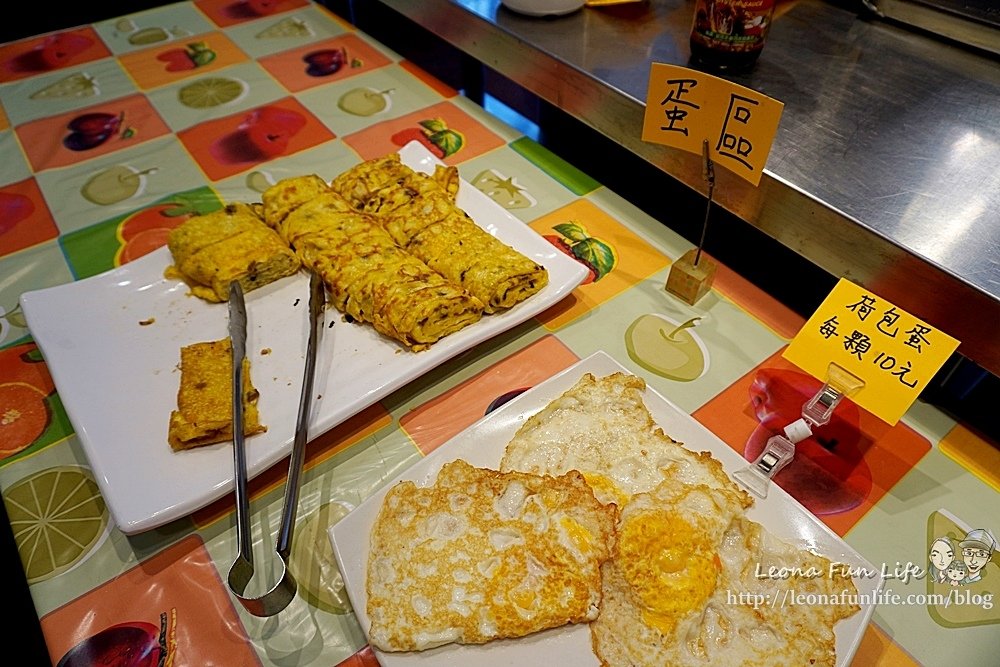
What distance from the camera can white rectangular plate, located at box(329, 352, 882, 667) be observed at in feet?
3.02

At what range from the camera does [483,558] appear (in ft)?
3.19

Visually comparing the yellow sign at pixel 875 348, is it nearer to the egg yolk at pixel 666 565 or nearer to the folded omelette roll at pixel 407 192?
the egg yolk at pixel 666 565

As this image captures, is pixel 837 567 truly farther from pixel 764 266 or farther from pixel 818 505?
pixel 764 266

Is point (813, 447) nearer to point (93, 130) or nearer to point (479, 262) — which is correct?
point (479, 262)

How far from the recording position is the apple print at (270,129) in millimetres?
2008

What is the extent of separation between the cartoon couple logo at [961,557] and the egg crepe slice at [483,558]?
59 centimetres

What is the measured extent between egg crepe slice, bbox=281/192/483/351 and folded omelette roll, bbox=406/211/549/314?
3 cm

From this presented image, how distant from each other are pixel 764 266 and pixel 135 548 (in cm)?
153

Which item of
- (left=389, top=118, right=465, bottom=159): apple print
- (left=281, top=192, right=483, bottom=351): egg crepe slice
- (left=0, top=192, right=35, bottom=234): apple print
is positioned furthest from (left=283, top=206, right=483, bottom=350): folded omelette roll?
(left=0, top=192, right=35, bottom=234): apple print

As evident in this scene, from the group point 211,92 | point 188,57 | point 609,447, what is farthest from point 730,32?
point 188,57

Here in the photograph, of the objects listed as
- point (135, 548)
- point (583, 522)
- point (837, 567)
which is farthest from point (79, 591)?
point (837, 567)

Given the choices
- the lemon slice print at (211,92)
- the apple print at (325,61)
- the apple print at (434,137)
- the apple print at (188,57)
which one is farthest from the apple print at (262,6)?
the apple print at (434,137)

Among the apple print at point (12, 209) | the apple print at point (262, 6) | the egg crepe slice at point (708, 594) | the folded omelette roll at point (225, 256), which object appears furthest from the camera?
the apple print at point (262, 6)

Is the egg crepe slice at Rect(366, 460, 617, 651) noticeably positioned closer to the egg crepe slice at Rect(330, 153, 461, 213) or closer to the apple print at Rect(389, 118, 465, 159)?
the egg crepe slice at Rect(330, 153, 461, 213)
